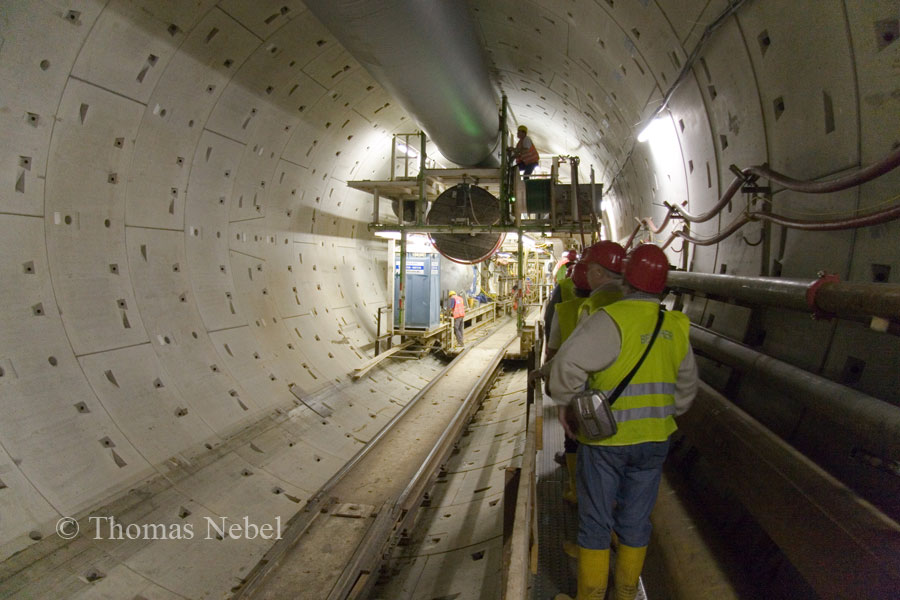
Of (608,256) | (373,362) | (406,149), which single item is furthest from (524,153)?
(608,256)

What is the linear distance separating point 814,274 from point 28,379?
5239 mm

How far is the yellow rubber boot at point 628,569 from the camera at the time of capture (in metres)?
2.16

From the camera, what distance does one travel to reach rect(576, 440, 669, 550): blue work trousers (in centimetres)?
209

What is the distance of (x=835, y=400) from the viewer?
1774 mm

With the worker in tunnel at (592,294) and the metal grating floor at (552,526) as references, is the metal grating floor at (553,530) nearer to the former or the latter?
the metal grating floor at (552,526)

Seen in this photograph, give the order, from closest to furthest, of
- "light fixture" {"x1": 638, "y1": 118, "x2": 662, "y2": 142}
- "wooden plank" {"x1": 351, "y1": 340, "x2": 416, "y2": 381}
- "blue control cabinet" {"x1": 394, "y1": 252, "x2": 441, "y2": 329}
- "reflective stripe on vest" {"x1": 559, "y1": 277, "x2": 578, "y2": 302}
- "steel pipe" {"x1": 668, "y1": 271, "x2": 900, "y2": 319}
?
"steel pipe" {"x1": 668, "y1": 271, "x2": 900, "y2": 319}, "reflective stripe on vest" {"x1": 559, "y1": 277, "x2": 578, "y2": 302}, "light fixture" {"x1": 638, "y1": 118, "x2": 662, "y2": 142}, "wooden plank" {"x1": 351, "y1": 340, "x2": 416, "y2": 381}, "blue control cabinet" {"x1": 394, "y1": 252, "x2": 441, "y2": 329}

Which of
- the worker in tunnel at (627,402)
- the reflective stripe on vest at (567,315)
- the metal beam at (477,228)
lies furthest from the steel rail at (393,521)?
the metal beam at (477,228)

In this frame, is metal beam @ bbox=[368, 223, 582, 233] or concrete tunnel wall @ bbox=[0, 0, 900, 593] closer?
concrete tunnel wall @ bbox=[0, 0, 900, 593]

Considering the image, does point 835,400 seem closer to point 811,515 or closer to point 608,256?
point 811,515

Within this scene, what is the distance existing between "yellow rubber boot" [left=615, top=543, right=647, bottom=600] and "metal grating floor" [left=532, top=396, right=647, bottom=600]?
9.1 inches

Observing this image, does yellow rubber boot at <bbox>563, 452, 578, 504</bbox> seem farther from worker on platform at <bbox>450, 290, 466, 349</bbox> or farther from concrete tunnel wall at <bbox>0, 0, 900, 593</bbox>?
worker on platform at <bbox>450, 290, 466, 349</bbox>

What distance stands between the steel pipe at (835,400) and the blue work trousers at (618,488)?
66 cm

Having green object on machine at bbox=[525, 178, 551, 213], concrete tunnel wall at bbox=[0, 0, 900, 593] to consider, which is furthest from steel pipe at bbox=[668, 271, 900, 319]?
green object on machine at bbox=[525, 178, 551, 213]

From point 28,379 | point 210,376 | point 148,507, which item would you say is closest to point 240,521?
point 148,507
